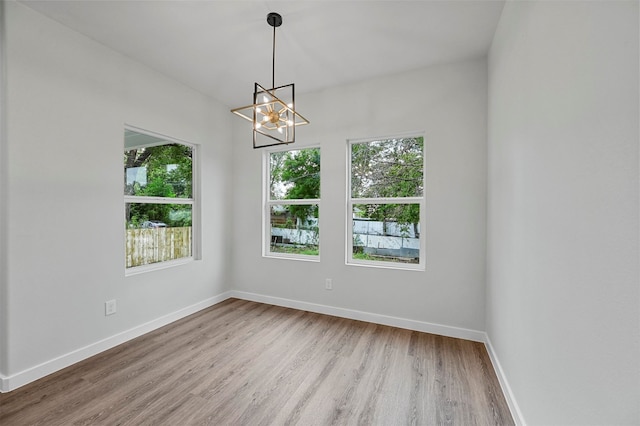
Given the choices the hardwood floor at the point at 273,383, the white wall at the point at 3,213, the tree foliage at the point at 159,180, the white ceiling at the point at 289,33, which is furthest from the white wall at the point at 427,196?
the white wall at the point at 3,213

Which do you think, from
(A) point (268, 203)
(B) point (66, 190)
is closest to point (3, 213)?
(B) point (66, 190)

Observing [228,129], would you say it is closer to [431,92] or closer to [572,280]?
[431,92]

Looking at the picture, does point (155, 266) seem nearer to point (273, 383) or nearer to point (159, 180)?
point (159, 180)

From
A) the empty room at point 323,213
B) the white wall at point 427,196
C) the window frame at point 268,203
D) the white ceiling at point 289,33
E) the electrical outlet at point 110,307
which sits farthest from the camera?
the window frame at point 268,203

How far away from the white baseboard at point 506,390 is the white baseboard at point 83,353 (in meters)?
3.22

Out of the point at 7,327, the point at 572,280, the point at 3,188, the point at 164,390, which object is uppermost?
the point at 3,188

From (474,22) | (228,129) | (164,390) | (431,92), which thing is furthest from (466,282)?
(228,129)

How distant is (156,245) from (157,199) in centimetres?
52

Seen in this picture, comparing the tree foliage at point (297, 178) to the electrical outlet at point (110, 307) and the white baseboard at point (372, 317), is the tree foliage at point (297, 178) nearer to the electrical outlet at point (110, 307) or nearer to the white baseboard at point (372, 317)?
the white baseboard at point (372, 317)

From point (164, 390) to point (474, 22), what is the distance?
3.65m

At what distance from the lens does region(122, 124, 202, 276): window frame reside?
9.34 ft

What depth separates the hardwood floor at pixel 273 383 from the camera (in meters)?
1.73

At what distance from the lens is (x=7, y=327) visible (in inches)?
Answer: 77.7

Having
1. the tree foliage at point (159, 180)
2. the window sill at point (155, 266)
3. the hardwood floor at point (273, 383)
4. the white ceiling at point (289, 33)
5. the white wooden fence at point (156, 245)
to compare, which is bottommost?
the hardwood floor at point (273, 383)
